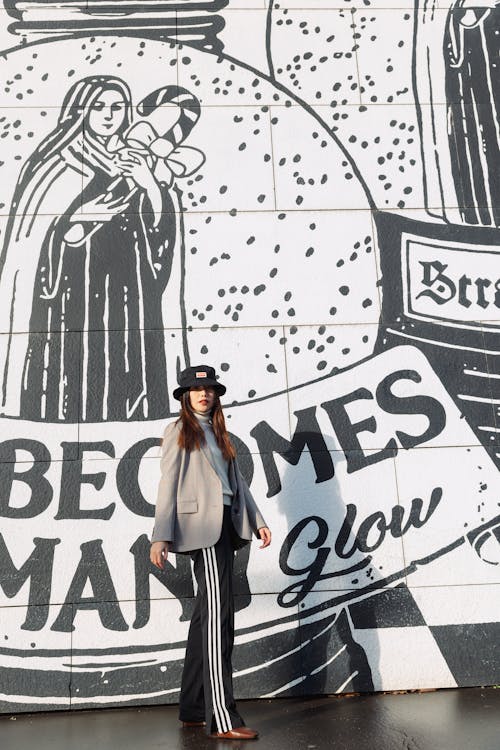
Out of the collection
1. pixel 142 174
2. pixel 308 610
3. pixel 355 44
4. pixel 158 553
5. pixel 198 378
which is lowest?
Answer: pixel 308 610

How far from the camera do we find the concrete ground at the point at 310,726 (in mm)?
3564

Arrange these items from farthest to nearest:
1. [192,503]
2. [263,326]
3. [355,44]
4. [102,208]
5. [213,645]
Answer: [355,44]
[102,208]
[263,326]
[192,503]
[213,645]

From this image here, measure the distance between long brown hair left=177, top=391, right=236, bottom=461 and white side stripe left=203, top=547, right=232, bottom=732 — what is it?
1.73 feet

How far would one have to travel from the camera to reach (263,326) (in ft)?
16.9

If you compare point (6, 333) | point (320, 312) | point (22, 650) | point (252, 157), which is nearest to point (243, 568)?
point (22, 650)

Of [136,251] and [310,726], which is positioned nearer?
[310,726]

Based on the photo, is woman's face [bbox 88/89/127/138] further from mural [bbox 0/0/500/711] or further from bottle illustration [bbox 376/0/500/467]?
bottle illustration [bbox 376/0/500/467]

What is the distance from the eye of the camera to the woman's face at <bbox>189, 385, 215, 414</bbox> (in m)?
4.17

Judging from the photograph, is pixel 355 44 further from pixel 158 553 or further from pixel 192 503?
pixel 158 553

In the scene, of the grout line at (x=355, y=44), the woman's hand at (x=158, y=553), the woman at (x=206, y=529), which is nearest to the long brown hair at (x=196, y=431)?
the woman at (x=206, y=529)

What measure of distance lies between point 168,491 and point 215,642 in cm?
76

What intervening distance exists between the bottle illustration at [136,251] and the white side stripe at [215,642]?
869mm

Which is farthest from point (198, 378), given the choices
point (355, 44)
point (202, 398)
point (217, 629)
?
point (355, 44)

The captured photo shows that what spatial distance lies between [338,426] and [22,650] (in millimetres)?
2321
